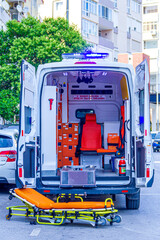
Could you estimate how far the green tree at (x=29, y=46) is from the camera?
35938 millimetres

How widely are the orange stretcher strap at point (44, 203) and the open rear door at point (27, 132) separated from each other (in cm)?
14

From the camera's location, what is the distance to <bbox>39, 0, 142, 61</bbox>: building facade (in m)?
60.9

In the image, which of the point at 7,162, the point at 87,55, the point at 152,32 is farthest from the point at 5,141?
the point at 152,32

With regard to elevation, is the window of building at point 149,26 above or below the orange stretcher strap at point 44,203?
above

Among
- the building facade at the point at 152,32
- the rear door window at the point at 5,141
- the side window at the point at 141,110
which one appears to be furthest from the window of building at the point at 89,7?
the side window at the point at 141,110

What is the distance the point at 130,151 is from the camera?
10195 mm

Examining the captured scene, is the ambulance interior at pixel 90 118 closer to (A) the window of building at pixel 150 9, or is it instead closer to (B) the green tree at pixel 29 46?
(B) the green tree at pixel 29 46

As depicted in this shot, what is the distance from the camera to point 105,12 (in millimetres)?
66000

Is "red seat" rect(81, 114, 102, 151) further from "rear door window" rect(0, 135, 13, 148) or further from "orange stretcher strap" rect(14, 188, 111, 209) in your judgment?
"orange stretcher strap" rect(14, 188, 111, 209)

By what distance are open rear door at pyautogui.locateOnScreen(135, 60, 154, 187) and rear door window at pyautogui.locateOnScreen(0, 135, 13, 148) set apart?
4163 mm

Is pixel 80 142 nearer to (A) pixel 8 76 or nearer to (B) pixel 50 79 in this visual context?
(B) pixel 50 79

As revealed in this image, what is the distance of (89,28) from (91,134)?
49.7 meters

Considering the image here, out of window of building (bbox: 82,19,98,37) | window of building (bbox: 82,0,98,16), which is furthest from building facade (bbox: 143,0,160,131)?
window of building (bbox: 82,0,98,16)

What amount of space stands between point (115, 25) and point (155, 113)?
13.9 m
